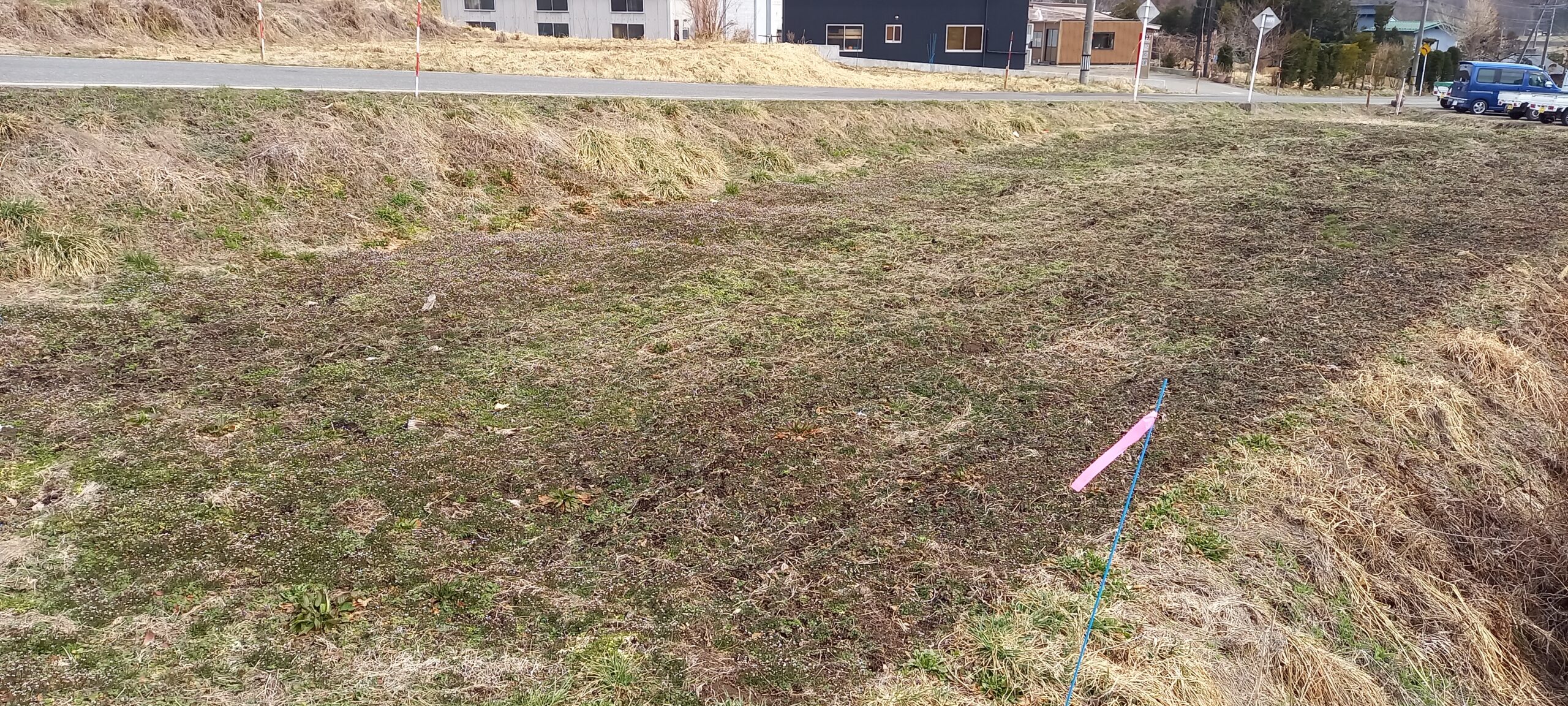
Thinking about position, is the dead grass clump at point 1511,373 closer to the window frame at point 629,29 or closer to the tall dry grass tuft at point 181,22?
the tall dry grass tuft at point 181,22

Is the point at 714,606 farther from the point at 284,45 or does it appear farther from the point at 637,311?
the point at 284,45

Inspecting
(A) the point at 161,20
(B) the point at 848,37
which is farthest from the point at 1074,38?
(A) the point at 161,20

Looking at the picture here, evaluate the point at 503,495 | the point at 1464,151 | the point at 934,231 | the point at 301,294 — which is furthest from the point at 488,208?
the point at 1464,151

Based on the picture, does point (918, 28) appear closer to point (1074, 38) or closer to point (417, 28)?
point (1074, 38)

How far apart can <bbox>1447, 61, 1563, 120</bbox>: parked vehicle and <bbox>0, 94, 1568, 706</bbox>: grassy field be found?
2320 centimetres

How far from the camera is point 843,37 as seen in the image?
133ft

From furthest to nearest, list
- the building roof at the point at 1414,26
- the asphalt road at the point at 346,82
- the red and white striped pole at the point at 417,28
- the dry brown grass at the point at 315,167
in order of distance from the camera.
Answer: the building roof at the point at 1414,26, the red and white striped pole at the point at 417,28, the asphalt road at the point at 346,82, the dry brown grass at the point at 315,167

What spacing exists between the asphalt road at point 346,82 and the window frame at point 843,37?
20.3 metres

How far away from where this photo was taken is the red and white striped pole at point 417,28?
11776 mm

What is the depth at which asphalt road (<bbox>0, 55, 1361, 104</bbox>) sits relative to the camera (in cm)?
1130

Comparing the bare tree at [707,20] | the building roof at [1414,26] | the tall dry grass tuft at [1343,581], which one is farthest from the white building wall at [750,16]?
the building roof at [1414,26]

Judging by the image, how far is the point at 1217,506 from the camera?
462cm

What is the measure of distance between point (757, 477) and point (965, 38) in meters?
37.0

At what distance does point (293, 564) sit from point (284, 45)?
21.1 m
